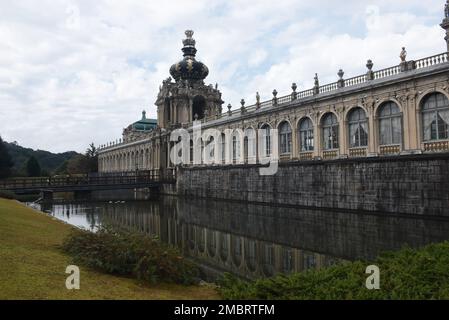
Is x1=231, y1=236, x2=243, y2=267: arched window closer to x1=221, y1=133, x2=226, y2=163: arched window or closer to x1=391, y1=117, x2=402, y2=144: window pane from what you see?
x1=391, y1=117, x2=402, y2=144: window pane

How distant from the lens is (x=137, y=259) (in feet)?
33.2

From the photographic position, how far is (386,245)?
17.1m

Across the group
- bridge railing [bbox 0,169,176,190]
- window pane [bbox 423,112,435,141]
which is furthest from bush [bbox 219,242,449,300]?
bridge railing [bbox 0,169,176,190]

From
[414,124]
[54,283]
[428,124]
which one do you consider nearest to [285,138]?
[414,124]

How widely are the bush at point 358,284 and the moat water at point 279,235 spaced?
15.2ft

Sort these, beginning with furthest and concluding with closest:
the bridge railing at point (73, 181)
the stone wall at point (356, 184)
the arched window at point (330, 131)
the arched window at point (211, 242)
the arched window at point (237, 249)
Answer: the bridge railing at point (73, 181) → the arched window at point (330, 131) → the stone wall at point (356, 184) → the arched window at point (211, 242) → the arched window at point (237, 249)

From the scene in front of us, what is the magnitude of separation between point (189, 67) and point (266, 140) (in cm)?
3227

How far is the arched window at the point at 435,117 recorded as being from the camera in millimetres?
25812

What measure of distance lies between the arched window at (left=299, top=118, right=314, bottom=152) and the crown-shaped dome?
36.5m

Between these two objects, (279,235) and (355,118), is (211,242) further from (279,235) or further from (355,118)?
(355,118)

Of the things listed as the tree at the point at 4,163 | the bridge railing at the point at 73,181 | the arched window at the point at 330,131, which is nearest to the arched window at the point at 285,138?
the arched window at the point at 330,131

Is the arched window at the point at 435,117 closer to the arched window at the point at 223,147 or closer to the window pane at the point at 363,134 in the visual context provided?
the window pane at the point at 363,134
